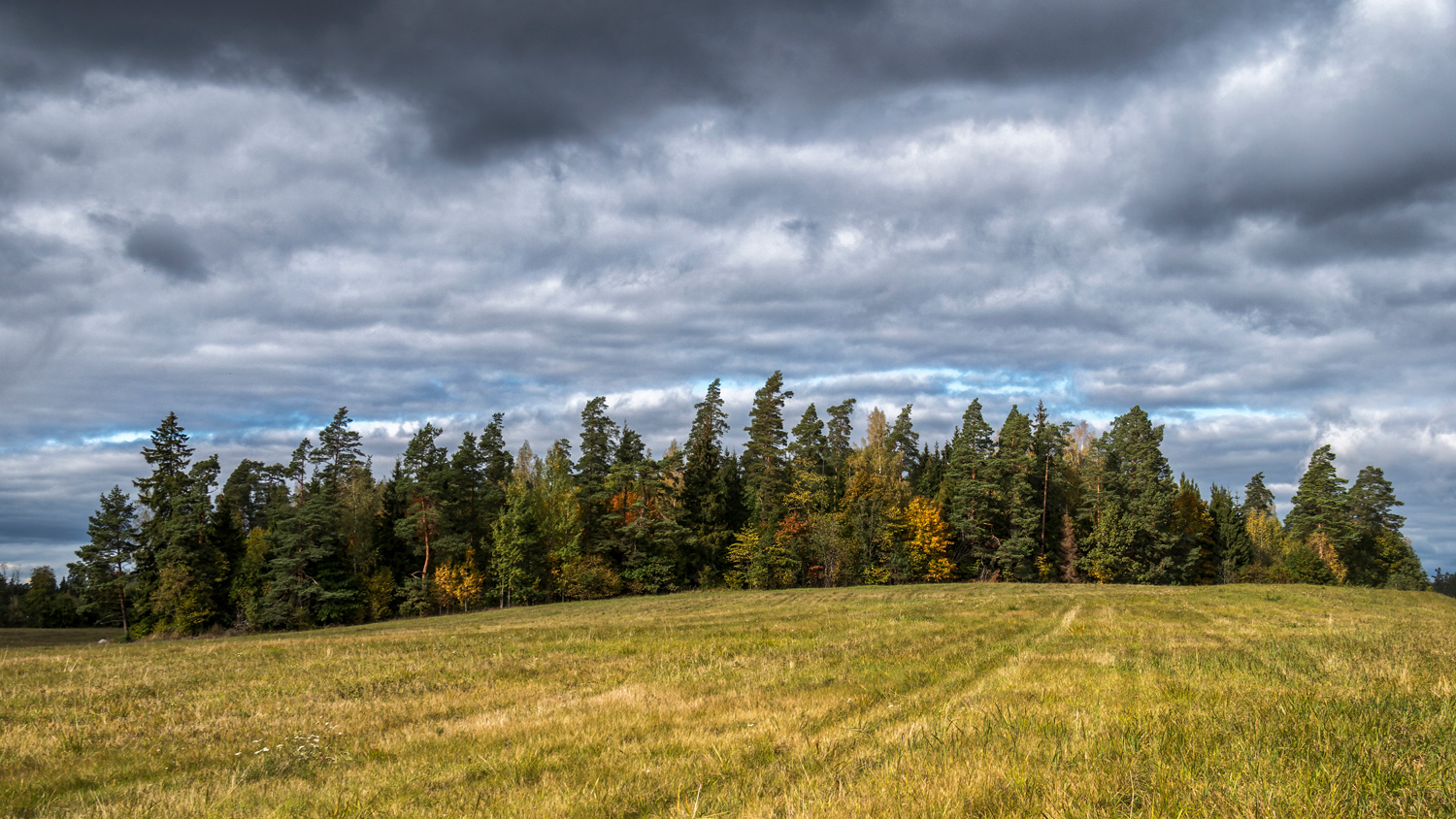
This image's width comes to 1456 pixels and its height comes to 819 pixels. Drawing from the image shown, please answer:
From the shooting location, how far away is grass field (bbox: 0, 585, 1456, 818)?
561 cm

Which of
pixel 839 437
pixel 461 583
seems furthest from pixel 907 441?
pixel 461 583

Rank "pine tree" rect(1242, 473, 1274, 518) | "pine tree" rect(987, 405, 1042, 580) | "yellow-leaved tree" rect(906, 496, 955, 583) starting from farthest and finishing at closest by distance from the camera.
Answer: "pine tree" rect(1242, 473, 1274, 518) → "pine tree" rect(987, 405, 1042, 580) → "yellow-leaved tree" rect(906, 496, 955, 583)

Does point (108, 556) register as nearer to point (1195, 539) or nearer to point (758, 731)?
point (758, 731)

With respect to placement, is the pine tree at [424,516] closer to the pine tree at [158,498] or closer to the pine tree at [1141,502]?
the pine tree at [158,498]

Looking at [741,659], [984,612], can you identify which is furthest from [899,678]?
[984,612]

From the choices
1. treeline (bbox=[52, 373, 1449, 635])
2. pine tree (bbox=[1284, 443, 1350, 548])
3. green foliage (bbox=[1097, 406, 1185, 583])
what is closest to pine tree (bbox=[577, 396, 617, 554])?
treeline (bbox=[52, 373, 1449, 635])

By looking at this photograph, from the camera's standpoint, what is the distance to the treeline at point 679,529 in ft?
215

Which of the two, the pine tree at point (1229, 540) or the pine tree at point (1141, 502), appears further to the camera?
the pine tree at point (1229, 540)

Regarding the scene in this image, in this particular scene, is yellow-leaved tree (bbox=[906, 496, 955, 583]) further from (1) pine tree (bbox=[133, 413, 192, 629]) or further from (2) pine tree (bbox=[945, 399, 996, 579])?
(1) pine tree (bbox=[133, 413, 192, 629])

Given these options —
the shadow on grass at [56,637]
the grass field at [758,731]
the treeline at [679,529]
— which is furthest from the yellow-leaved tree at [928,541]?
the shadow on grass at [56,637]

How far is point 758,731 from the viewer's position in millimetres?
8375

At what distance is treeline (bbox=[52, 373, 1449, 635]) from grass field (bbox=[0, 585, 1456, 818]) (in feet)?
174

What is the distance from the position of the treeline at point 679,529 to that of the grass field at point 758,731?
53000 mm

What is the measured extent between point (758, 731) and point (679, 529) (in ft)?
205
